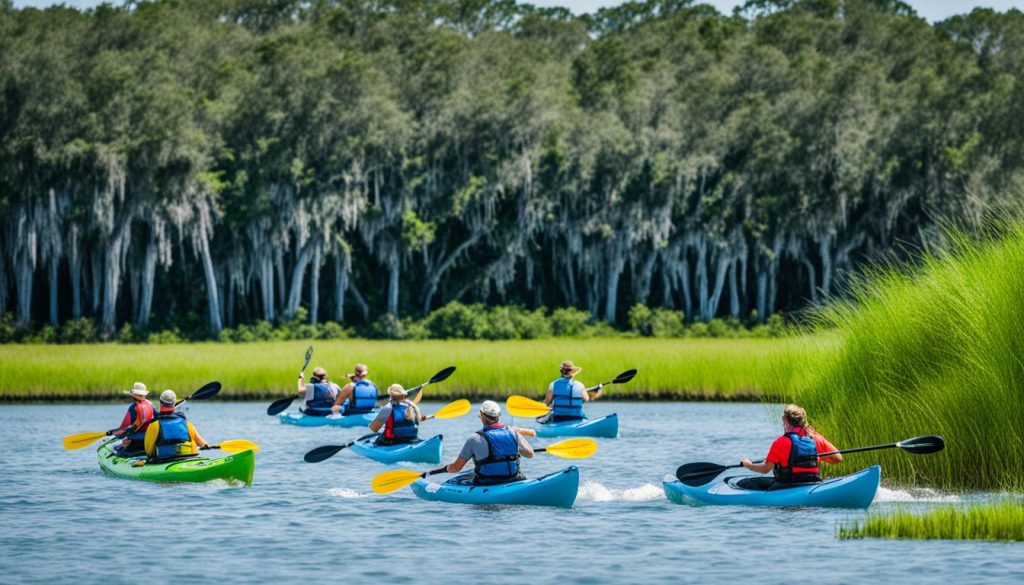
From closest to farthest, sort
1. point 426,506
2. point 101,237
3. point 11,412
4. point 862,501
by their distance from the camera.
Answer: point 862,501 < point 426,506 < point 11,412 < point 101,237

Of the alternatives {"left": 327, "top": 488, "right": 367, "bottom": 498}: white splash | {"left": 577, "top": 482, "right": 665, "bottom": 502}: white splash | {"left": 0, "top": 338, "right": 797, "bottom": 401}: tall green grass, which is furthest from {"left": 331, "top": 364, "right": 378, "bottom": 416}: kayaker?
{"left": 577, "top": 482, "right": 665, "bottom": 502}: white splash

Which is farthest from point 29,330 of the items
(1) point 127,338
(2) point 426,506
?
(2) point 426,506

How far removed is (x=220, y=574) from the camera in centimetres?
1272

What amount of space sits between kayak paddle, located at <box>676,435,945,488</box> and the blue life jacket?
6.39 metres

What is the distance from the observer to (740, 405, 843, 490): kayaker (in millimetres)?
15008

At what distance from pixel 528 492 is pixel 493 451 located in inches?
23.5

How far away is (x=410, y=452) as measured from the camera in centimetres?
2141

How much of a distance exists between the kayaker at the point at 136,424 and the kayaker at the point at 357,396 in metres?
7.53

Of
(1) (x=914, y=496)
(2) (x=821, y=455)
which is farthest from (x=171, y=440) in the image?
(1) (x=914, y=496)

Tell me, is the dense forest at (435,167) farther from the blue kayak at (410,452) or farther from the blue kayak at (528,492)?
the blue kayak at (528,492)

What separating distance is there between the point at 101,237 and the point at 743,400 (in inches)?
1011

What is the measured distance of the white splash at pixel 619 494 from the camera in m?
17.1

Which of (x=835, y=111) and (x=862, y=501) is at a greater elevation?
(x=835, y=111)

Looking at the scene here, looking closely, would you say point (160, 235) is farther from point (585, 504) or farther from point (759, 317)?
point (585, 504)
